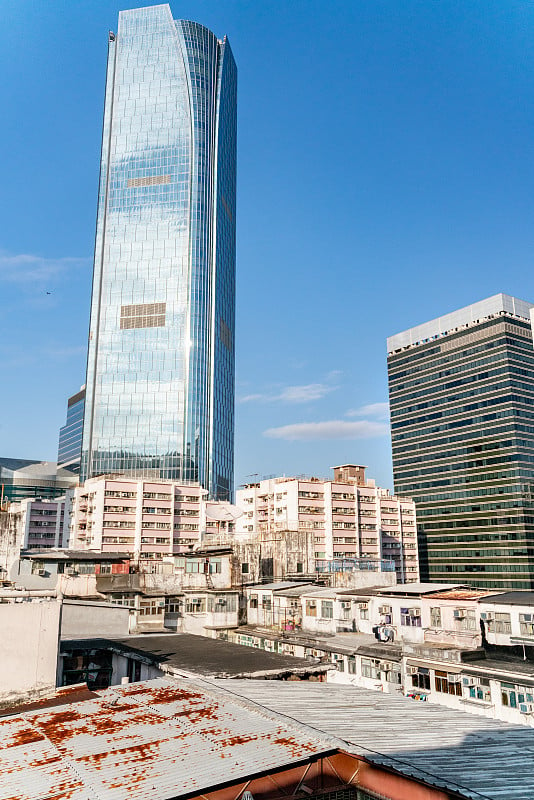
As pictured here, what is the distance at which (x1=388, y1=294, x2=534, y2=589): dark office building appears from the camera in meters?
166

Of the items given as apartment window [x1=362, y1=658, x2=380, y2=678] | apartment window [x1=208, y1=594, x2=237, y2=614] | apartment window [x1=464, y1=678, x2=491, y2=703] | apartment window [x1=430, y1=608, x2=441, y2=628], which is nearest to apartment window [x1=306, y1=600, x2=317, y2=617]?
apartment window [x1=208, y1=594, x2=237, y2=614]

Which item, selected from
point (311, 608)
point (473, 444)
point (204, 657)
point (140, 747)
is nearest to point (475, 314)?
point (473, 444)

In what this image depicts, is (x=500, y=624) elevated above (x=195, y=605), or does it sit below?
above

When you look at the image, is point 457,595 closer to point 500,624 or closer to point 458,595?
point 458,595

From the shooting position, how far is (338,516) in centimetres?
11900

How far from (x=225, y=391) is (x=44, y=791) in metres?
175

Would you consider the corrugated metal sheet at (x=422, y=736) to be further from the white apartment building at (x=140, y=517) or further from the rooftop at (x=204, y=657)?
the white apartment building at (x=140, y=517)

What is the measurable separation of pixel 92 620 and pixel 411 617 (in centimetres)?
2391

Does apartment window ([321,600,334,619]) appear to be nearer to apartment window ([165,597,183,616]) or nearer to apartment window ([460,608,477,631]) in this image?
apartment window ([460,608,477,631])

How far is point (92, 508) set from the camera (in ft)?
394

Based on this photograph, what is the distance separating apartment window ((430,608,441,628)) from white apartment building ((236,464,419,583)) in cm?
6068

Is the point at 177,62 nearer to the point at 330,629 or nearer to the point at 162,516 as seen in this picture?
the point at 162,516

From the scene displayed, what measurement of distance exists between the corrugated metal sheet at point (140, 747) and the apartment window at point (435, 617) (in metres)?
28.2

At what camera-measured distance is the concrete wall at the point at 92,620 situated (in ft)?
140
